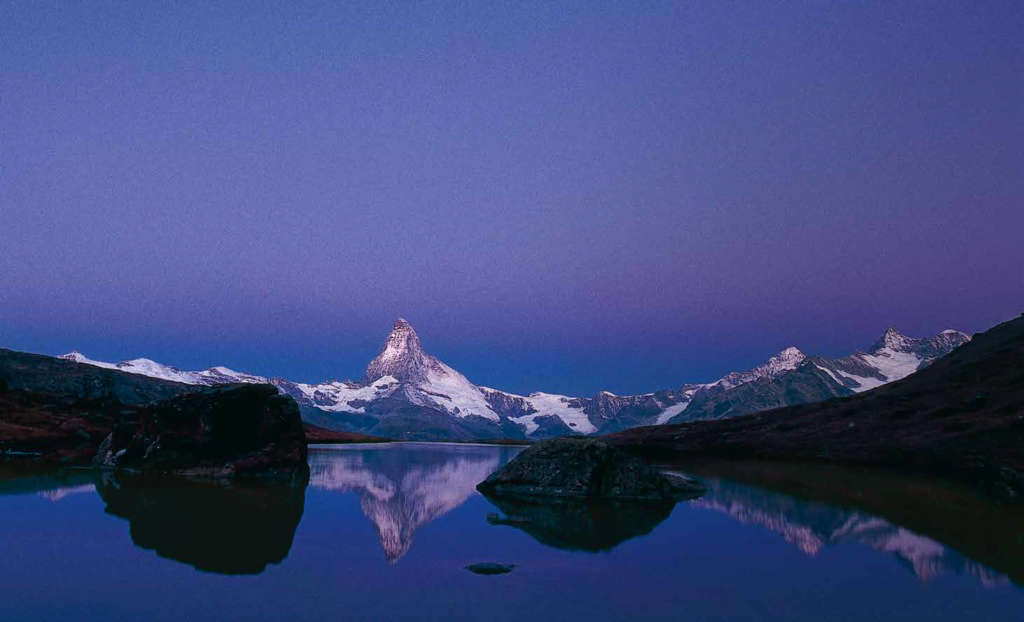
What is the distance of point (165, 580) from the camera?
14.5 meters

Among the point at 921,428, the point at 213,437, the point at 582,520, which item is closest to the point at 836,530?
the point at 582,520

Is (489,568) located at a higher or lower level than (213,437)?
lower

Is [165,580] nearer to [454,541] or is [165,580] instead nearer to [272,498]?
[454,541]

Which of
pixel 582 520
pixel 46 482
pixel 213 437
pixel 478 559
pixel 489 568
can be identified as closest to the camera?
pixel 489 568

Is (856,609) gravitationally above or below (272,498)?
below

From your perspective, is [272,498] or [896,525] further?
[272,498]

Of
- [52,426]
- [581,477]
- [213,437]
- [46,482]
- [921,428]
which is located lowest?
[581,477]

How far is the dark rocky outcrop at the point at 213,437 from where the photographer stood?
40356 millimetres

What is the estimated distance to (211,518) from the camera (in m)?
22.5

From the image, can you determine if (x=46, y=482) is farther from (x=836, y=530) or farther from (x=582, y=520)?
(x=836, y=530)

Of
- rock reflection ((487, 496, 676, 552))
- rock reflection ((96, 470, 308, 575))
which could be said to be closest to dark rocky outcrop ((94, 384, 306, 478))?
rock reflection ((96, 470, 308, 575))

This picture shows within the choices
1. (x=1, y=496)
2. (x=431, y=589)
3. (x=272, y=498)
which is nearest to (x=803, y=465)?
(x=272, y=498)

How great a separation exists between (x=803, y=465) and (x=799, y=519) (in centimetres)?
3889

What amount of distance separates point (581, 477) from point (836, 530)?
1203cm
